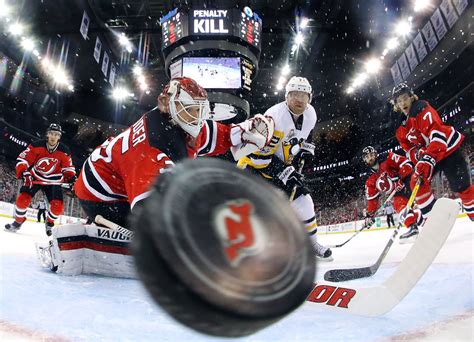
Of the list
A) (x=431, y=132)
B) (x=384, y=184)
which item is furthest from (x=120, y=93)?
(x=431, y=132)

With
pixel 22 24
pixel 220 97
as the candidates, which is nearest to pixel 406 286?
pixel 220 97

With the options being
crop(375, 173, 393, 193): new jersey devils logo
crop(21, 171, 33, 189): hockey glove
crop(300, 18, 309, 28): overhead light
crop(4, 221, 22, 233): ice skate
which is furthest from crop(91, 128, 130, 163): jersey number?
crop(300, 18, 309, 28): overhead light

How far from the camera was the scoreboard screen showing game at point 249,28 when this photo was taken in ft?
44.0

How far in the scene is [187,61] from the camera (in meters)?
13.4

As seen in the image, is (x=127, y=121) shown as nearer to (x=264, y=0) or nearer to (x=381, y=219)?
(x=264, y=0)

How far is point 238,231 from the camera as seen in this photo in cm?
71

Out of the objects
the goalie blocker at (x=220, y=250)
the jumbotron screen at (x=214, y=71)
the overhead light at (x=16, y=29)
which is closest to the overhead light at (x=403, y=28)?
the jumbotron screen at (x=214, y=71)

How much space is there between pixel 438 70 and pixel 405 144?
13.3 metres

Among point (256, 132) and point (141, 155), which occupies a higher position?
point (256, 132)

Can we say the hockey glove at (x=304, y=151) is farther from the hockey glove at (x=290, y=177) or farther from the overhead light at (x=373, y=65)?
the overhead light at (x=373, y=65)

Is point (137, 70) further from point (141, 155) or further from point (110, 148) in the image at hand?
point (141, 155)

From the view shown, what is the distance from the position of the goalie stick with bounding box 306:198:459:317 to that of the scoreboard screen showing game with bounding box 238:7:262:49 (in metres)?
12.7

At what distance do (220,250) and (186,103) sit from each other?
1298 mm

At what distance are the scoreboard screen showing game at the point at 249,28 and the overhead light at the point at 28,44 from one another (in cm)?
993
